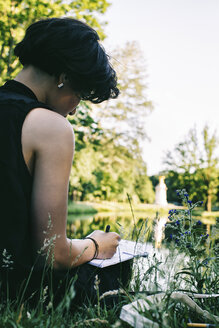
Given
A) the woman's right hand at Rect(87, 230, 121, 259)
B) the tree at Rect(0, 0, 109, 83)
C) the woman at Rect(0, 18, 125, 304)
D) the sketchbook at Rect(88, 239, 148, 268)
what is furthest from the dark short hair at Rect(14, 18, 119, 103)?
the tree at Rect(0, 0, 109, 83)

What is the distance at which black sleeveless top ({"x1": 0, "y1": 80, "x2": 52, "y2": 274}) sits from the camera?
46.9 inches

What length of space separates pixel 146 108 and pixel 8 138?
70.1 feet

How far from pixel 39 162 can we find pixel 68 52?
534 millimetres

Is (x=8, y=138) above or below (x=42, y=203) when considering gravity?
above

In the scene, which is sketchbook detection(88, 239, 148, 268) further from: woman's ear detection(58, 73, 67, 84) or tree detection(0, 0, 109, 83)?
tree detection(0, 0, 109, 83)

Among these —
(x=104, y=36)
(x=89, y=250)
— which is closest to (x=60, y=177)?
(x=89, y=250)

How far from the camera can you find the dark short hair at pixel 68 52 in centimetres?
139

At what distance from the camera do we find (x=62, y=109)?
1.57m

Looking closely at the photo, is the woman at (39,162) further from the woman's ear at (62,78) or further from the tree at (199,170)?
the tree at (199,170)

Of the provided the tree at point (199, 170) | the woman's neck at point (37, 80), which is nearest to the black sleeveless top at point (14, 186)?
the woman's neck at point (37, 80)

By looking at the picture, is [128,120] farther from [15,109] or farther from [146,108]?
[15,109]

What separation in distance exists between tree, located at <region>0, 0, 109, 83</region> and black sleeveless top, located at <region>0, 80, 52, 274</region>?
23.5 feet

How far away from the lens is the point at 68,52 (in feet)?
4.54

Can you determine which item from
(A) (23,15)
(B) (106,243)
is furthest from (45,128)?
(A) (23,15)
